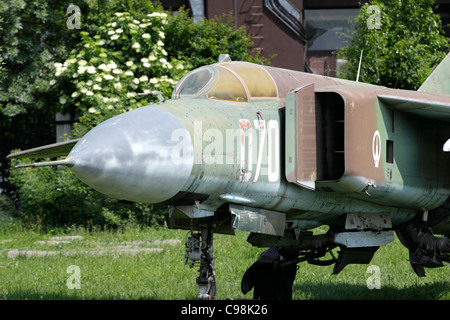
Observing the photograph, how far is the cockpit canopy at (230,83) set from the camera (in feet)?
23.1

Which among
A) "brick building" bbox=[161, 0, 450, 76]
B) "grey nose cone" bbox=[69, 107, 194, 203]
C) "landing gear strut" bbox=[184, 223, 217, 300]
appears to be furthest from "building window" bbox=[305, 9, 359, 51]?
"grey nose cone" bbox=[69, 107, 194, 203]

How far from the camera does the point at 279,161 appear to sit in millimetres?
7023

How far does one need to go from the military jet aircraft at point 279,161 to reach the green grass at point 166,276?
2.19 metres

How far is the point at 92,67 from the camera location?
17.0m

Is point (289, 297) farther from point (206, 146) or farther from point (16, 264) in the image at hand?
point (16, 264)

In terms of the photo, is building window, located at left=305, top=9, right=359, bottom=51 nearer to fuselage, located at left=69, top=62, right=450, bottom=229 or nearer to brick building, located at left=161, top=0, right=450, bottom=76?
brick building, located at left=161, top=0, right=450, bottom=76

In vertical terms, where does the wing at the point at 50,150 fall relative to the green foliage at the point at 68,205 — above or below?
above

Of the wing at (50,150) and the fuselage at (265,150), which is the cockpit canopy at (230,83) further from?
the wing at (50,150)

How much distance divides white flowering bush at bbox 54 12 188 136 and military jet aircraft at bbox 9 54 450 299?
7.98 m

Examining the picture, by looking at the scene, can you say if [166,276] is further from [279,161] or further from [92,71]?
[92,71]

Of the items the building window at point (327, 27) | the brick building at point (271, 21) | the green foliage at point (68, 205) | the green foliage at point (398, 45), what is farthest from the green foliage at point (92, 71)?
the building window at point (327, 27)

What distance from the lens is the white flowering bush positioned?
658 inches

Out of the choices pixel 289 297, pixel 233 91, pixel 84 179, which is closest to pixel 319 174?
pixel 233 91

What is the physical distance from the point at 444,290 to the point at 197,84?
6055 millimetres
